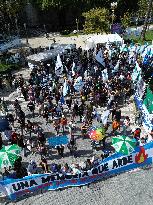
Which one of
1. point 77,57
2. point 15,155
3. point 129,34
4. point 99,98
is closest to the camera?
point 15,155

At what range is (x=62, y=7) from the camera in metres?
58.5

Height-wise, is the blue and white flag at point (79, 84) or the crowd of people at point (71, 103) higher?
the blue and white flag at point (79, 84)

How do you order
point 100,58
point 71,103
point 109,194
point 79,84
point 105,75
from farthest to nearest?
point 100,58 < point 105,75 < point 79,84 < point 71,103 < point 109,194

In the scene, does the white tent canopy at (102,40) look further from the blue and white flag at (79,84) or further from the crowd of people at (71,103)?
the blue and white flag at (79,84)

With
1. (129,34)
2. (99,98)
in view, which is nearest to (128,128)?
(99,98)

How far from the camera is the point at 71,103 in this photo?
29.2m

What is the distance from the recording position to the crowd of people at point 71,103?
77.2 ft

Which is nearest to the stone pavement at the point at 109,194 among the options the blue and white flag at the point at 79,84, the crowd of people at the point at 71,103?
the crowd of people at the point at 71,103

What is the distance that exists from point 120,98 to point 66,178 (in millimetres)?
11689

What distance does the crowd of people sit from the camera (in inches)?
926

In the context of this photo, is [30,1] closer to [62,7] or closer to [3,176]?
[62,7]

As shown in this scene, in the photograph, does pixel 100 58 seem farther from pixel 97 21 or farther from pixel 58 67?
pixel 97 21

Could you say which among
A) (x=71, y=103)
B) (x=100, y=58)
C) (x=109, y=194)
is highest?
(x=100, y=58)

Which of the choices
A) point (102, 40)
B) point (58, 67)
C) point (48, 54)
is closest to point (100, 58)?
point (58, 67)
